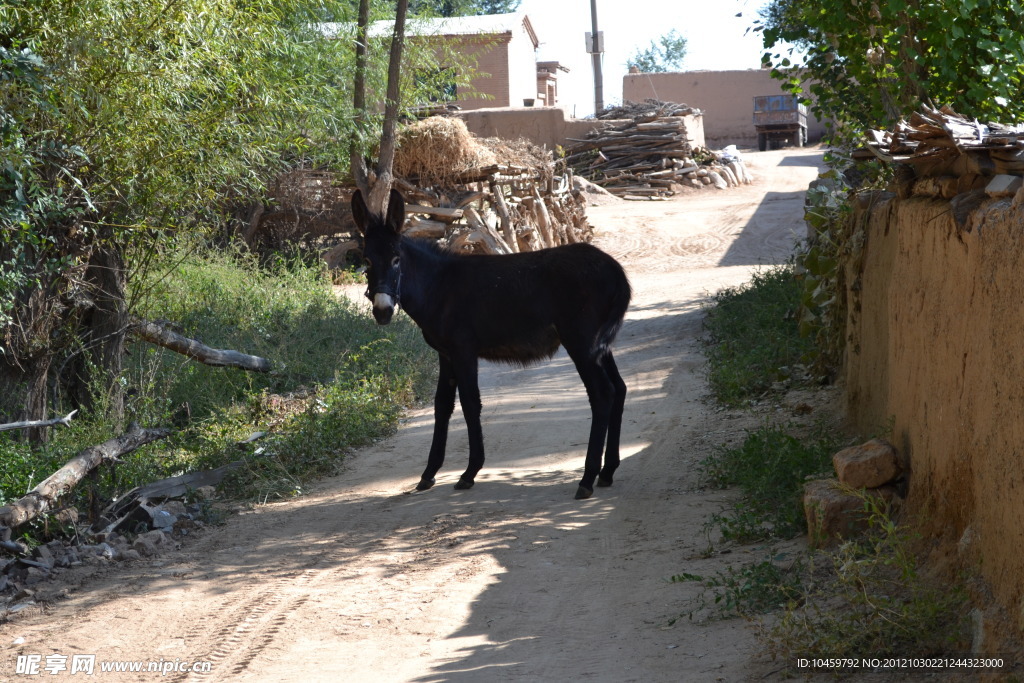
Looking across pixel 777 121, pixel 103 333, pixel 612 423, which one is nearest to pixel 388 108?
pixel 103 333

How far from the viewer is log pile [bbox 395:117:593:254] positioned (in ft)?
53.1

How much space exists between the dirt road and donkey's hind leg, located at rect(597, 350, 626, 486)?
14cm

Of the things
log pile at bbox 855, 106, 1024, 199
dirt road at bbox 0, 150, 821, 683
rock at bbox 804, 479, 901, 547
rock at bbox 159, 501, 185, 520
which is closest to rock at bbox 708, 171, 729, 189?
dirt road at bbox 0, 150, 821, 683

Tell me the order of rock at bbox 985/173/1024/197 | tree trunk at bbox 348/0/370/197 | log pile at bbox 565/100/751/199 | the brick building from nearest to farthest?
rock at bbox 985/173/1024/197
tree trunk at bbox 348/0/370/197
the brick building
log pile at bbox 565/100/751/199

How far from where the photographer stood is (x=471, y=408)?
6.57 metres

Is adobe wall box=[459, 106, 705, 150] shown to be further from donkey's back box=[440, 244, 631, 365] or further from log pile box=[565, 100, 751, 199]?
donkey's back box=[440, 244, 631, 365]

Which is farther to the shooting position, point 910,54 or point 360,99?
point 360,99

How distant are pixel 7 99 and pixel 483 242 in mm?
9718

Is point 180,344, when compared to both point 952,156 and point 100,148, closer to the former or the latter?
point 100,148

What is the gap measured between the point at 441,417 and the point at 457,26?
24363 mm

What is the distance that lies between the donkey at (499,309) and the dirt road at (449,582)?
0.52m

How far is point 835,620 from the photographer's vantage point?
11.9 ft

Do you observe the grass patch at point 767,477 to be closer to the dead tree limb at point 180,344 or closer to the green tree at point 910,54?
the green tree at point 910,54

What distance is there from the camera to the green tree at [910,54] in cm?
614
